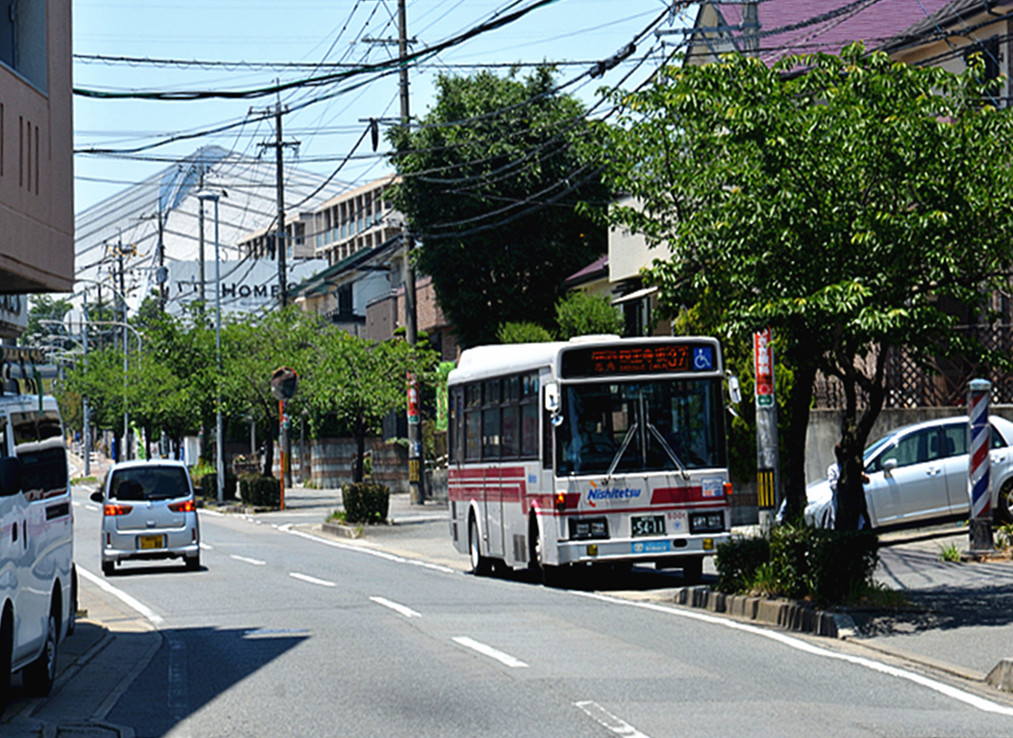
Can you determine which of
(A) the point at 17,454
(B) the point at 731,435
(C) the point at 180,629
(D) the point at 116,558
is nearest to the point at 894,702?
(A) the point at 17,454

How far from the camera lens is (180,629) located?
16031 millimetres

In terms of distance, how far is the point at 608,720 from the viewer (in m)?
9.09

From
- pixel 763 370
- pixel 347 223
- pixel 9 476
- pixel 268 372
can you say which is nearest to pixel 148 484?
pixel 763 370

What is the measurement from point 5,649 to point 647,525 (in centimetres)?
1106

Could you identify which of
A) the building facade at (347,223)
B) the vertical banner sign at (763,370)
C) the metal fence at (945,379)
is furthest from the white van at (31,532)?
the building facade at (347,223)

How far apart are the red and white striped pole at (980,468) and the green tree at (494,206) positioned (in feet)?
104

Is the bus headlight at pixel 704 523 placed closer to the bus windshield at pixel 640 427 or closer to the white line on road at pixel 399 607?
the bus windshield at pixel 640 427

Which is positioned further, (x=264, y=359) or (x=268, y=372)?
(x=264, y=359)

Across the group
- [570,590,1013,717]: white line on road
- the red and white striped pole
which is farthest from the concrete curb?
the red and white striped pole

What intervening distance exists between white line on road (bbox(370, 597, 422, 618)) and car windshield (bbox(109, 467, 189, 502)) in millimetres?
7724

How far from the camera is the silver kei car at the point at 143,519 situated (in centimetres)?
2509

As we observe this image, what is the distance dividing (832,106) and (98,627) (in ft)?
32.3

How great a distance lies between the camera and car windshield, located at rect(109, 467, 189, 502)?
25.2 metres

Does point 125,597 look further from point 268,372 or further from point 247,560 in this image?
point 268,372
